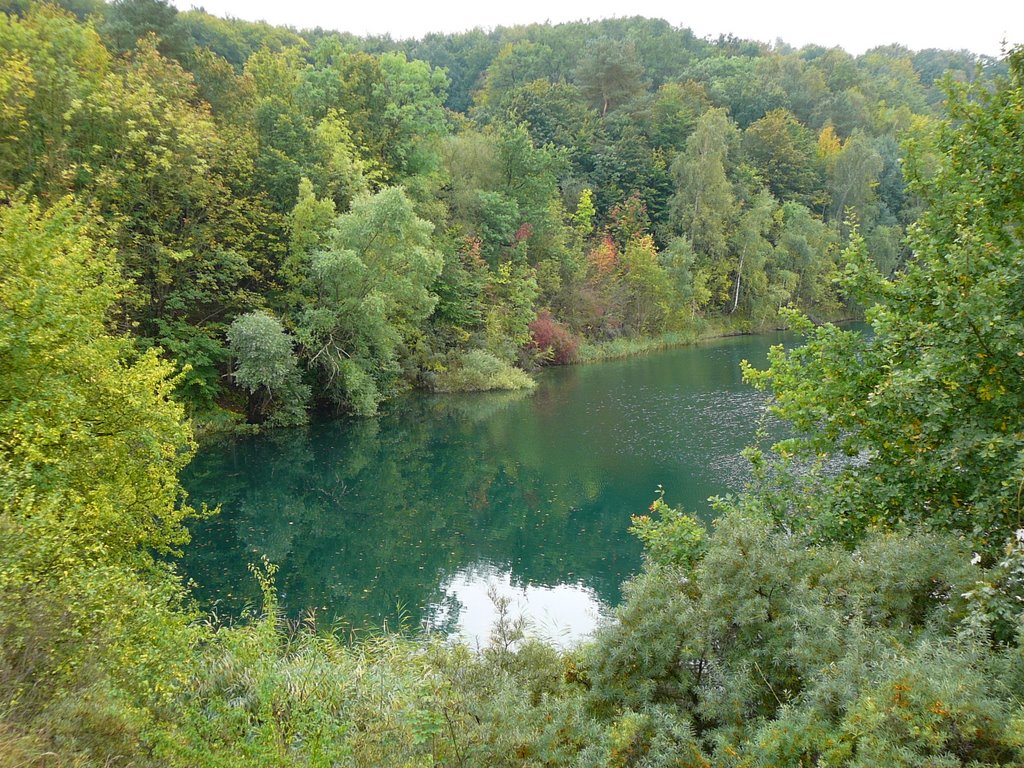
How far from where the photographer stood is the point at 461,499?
64.7ft

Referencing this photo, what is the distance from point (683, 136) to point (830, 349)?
60.5 metres

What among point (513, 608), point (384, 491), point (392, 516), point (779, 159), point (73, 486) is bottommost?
point (384, 491)

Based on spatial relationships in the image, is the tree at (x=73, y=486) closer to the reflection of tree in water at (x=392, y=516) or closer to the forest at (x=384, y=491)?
the forest at (x=384, y=491)

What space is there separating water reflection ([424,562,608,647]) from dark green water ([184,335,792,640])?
0.15 ft

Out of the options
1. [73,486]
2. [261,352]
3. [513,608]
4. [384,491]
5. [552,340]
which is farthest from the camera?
[552,340]

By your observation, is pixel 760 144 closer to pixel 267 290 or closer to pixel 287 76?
pixel 287 76

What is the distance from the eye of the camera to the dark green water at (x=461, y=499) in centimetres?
1336

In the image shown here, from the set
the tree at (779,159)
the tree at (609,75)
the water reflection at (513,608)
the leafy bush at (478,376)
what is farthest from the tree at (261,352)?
the tree at (779,159)

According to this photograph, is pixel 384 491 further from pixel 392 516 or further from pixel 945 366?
pixel 945 366

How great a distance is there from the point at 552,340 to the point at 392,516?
27854mm

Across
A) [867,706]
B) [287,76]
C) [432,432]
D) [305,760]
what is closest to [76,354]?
[305,760]

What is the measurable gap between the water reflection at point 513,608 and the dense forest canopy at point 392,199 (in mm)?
6805

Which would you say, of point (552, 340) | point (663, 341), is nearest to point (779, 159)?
point (663, 341)

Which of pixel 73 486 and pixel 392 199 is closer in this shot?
pixel 73 486
